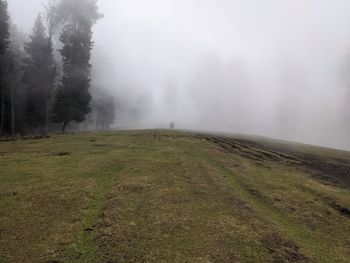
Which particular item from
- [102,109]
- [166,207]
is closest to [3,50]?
[102,109]

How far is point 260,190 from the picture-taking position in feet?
121

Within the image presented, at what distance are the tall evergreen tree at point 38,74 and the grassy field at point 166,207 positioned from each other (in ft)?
125

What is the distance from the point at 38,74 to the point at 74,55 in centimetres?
975

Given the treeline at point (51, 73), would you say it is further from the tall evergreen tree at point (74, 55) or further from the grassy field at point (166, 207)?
the grassy field at point (166, 207)

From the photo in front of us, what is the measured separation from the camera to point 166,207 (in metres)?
30.7

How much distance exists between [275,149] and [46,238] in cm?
4482

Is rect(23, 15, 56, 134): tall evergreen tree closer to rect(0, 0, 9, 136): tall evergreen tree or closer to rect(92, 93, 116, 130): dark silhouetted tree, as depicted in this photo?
rect(0, 0, 9, 136): tall evergreen tree

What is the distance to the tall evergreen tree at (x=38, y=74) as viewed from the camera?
87062 millimetres

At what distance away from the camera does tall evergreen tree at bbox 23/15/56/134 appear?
286ft

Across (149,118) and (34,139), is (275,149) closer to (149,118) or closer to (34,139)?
(34,139)

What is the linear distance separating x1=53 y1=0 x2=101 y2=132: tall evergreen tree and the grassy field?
32.3 m

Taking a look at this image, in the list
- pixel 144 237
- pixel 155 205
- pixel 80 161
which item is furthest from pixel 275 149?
pixel 144 237

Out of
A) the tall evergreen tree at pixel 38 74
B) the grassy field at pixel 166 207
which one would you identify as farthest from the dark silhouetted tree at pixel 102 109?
the grassy field at pixel 166 207

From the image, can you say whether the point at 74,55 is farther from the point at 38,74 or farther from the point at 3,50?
the point at 3,50
